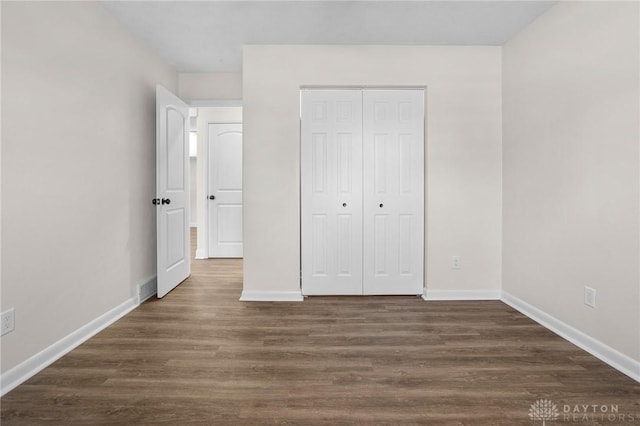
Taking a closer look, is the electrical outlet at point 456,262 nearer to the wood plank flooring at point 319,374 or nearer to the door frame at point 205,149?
the wood plank flooring at point 319,374

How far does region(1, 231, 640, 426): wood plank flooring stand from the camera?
168cm

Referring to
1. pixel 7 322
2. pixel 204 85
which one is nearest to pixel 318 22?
pixel 204 85

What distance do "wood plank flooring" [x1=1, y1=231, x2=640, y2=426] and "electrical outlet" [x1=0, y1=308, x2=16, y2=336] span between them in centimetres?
32

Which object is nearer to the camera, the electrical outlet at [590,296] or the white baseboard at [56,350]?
the white baseboard at [56,350]

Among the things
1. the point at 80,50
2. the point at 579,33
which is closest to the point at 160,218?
the point at 80,50

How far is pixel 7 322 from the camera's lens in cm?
189

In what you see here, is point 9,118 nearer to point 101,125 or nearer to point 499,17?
point 101,125

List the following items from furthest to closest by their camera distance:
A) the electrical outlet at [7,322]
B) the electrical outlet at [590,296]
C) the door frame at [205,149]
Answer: the door frame at [205,149] → the electrical outlet at [590,296] → the electrical outlet at [7,322]

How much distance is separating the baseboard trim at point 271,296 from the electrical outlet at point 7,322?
179 centimetres

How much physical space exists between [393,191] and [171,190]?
2.30m

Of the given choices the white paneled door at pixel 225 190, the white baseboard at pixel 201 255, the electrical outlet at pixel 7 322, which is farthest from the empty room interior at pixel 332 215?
the white paneled door at pixel 225 190

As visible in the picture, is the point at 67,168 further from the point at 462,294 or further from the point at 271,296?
the point at 462,294

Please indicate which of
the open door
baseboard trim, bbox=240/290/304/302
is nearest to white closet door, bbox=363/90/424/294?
baseboard trim, bbox=240/290/304/302

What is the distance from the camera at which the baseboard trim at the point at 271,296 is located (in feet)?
11.3
